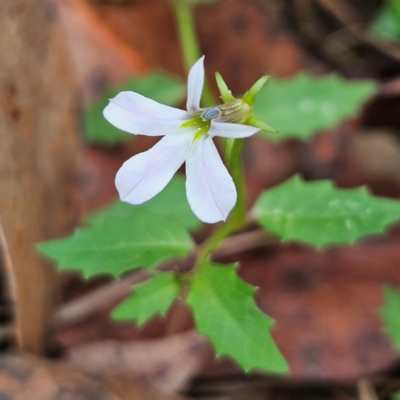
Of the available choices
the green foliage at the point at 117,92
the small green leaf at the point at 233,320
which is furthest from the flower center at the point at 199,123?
the green foliage at the point at 117,92

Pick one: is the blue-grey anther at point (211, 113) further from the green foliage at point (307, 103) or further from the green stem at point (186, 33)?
the green stem at point (186, 33)

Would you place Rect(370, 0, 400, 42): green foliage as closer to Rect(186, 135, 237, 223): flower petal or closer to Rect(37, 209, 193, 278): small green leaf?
Rect(37, 209, 193, 278): small green leaf

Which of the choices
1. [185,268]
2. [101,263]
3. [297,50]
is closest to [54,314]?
[185,268]

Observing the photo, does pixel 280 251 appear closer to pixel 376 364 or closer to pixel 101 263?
pixel 376 364

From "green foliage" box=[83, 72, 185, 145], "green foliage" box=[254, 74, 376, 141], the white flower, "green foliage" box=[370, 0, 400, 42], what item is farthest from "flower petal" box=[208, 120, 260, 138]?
"green foliage" box=[370, 0, 400, 42]

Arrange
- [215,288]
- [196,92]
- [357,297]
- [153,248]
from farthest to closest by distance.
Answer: [357,297] < [153,248] < [215,288] < [196,92]

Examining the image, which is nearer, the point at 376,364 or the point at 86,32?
the point at 376,364

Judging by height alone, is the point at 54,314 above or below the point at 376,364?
above

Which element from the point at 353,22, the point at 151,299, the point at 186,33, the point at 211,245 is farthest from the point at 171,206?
the point at 353,22
